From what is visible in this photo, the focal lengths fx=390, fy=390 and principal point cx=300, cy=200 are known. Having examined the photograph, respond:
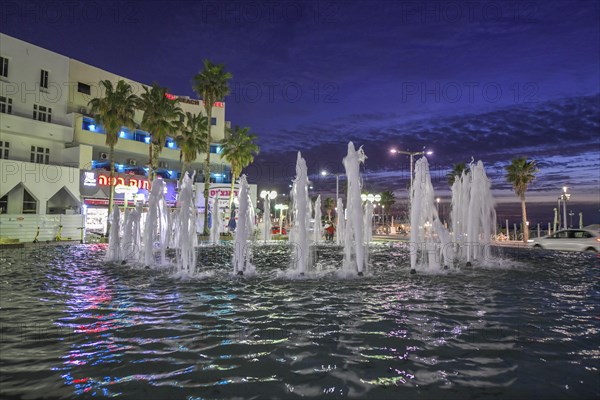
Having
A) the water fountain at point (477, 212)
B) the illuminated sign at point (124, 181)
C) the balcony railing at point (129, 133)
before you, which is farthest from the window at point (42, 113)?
the water fountain at point (477, 212)

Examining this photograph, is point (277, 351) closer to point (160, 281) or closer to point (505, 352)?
point (505, 352)

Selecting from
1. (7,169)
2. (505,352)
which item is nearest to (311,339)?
(505,352)

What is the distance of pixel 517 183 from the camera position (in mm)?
43031

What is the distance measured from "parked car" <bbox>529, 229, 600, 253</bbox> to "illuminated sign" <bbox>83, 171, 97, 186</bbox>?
38.1 m

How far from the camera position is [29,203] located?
3509cm

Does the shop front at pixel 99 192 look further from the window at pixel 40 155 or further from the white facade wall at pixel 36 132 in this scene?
the window at pixel 40 155

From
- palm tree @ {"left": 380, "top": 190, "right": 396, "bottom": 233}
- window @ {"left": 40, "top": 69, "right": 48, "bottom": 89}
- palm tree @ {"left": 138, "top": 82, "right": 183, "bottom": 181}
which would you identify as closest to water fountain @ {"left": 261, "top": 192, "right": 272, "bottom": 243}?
palm tree @ {"left": 138, "top": 82, "right": 183, "bottom": 181}

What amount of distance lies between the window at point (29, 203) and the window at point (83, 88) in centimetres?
1393

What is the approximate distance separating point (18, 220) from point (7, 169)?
5112mm

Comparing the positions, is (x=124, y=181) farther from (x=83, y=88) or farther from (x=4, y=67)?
(x=4, y=67)

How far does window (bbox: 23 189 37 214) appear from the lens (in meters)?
34.7

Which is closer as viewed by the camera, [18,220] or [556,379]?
[556,379]

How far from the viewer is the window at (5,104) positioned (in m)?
33.7

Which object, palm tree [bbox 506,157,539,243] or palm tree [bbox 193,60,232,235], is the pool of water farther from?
palm tree [bbox 506,157,539,243]
